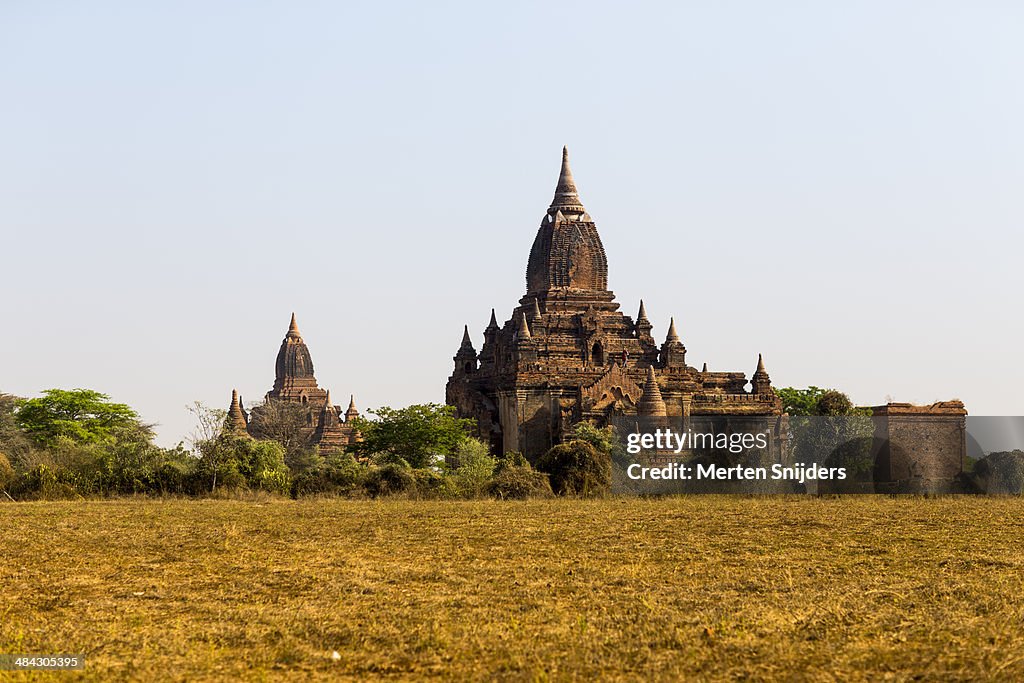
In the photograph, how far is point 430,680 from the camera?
11180 mm

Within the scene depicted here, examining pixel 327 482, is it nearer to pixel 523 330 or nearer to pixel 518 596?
pixel 518 596

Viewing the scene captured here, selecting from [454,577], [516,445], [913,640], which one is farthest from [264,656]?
[516,445]

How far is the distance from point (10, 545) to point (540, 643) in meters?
11.5

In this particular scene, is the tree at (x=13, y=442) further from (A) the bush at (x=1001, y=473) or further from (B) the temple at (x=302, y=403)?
(A) the bush at (x=1001, y=473)

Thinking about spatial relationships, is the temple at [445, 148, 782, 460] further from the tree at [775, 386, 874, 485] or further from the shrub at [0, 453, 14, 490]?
the shrub at [0, 453, 14, 490]

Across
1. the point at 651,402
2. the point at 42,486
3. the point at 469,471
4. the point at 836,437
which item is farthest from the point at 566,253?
the point at 42,486

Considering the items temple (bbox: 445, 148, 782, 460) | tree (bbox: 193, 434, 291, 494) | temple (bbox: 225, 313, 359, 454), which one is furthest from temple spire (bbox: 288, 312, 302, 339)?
tree (bbox: 193, 434, 291, 494)

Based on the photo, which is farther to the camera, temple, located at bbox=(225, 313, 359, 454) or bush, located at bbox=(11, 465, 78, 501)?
temple, located at bbox=(225, 313, 359, 454)

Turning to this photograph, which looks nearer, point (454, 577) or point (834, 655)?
point (834, 655)

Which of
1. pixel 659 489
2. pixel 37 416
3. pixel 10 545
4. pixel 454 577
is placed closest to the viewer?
pixel 454 577

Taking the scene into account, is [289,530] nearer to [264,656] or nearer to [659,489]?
[264,656]

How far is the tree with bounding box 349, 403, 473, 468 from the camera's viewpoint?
161 feet

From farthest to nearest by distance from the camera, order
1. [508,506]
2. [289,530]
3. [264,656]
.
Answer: [508,506], [289,530], [264,656]

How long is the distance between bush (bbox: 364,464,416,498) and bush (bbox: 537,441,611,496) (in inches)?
174
